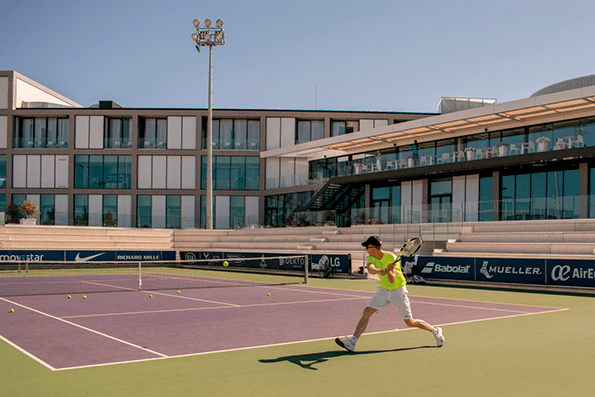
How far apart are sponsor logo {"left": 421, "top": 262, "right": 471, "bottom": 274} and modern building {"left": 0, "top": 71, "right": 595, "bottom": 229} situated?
1202 centimetres

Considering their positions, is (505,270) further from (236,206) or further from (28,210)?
(236,206)

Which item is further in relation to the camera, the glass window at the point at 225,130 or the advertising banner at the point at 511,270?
the glass window at the point at 225,130

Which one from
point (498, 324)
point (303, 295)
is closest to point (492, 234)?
point (303, 295)

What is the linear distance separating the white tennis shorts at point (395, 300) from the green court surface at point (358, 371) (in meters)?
0.65

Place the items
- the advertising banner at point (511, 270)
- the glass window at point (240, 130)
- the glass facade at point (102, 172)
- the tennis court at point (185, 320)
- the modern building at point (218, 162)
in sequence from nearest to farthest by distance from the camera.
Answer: the tennis court at point (185, 320)
the advertising banner at point (511, 270)
the modern building at point (218, 162)
the glass facade at point (102, 172)
the glass window at point (240, 130)

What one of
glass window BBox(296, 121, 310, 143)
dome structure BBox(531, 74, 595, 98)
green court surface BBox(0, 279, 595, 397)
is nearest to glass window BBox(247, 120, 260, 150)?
glass window BBox(296, 121, 310, 143)

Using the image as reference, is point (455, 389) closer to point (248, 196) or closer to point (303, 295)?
point (303, 295)

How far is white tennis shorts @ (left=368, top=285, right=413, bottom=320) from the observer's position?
307 inches

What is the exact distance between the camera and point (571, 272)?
1880 cm

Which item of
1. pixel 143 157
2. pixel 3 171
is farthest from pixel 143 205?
pixel 3 171

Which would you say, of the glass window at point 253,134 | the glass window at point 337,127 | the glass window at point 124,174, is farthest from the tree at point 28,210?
the glass window at point 337,127

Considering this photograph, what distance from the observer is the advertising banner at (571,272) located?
18.3 metres

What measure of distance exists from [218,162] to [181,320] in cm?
4319

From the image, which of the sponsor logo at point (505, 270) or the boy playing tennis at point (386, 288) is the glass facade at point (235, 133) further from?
the boy playing tennis at point (386, 288)
